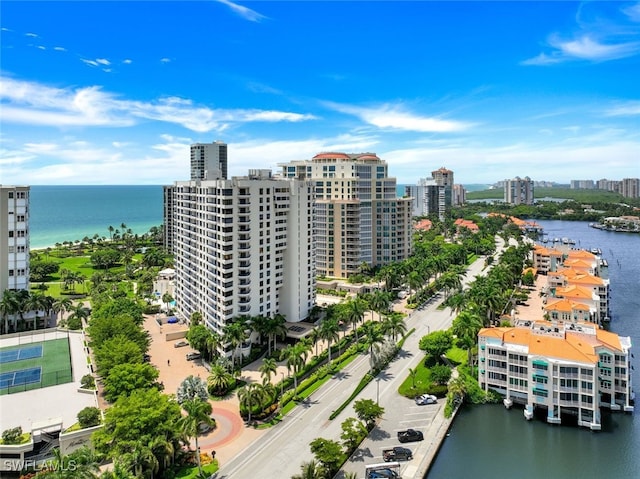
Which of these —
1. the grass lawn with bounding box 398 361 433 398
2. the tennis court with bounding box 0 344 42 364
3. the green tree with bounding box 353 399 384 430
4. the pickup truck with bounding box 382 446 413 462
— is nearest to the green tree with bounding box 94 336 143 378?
the tennis court with bounding box 0 344 42 364

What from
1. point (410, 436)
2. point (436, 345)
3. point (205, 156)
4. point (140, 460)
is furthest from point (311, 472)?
point (205, 156)

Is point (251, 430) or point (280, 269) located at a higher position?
point (280, 269)

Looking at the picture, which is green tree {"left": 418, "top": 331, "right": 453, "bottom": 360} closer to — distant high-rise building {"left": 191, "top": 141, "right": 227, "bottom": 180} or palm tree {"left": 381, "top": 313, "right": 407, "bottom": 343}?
palm tree {"left": 381, "top": 313, "right": 407, "bottom": 343}

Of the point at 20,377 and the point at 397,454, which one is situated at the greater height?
the point at 20,377

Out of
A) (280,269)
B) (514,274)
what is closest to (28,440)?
(280,269)

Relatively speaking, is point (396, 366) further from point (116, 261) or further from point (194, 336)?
point (116, 261)

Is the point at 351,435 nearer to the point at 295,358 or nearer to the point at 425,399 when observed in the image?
the point at 295,358
